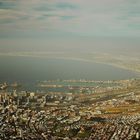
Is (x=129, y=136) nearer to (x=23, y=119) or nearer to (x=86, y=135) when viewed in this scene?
(x=86, y=135)

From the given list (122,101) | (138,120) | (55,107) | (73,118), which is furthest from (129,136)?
(122,101)

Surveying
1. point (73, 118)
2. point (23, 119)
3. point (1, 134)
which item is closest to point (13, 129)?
point (1, 134)

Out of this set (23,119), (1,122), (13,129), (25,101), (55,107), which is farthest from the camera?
(25,101)

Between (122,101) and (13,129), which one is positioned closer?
(13,129)

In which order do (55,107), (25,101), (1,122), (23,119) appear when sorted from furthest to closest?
(25,101) < (55,107) < (23,119) < (1,122)

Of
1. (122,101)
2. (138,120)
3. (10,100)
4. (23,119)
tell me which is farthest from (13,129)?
(122,101)

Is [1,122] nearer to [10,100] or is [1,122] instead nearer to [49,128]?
[49,128]

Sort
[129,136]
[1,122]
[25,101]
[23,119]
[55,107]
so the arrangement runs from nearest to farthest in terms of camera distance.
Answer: [129,136]
[1,122]
[23,119]
[55,107]
[25,101]

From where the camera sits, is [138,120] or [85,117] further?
[85,117]

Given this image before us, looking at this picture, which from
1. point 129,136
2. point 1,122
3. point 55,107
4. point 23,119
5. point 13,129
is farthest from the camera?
point 55,107
